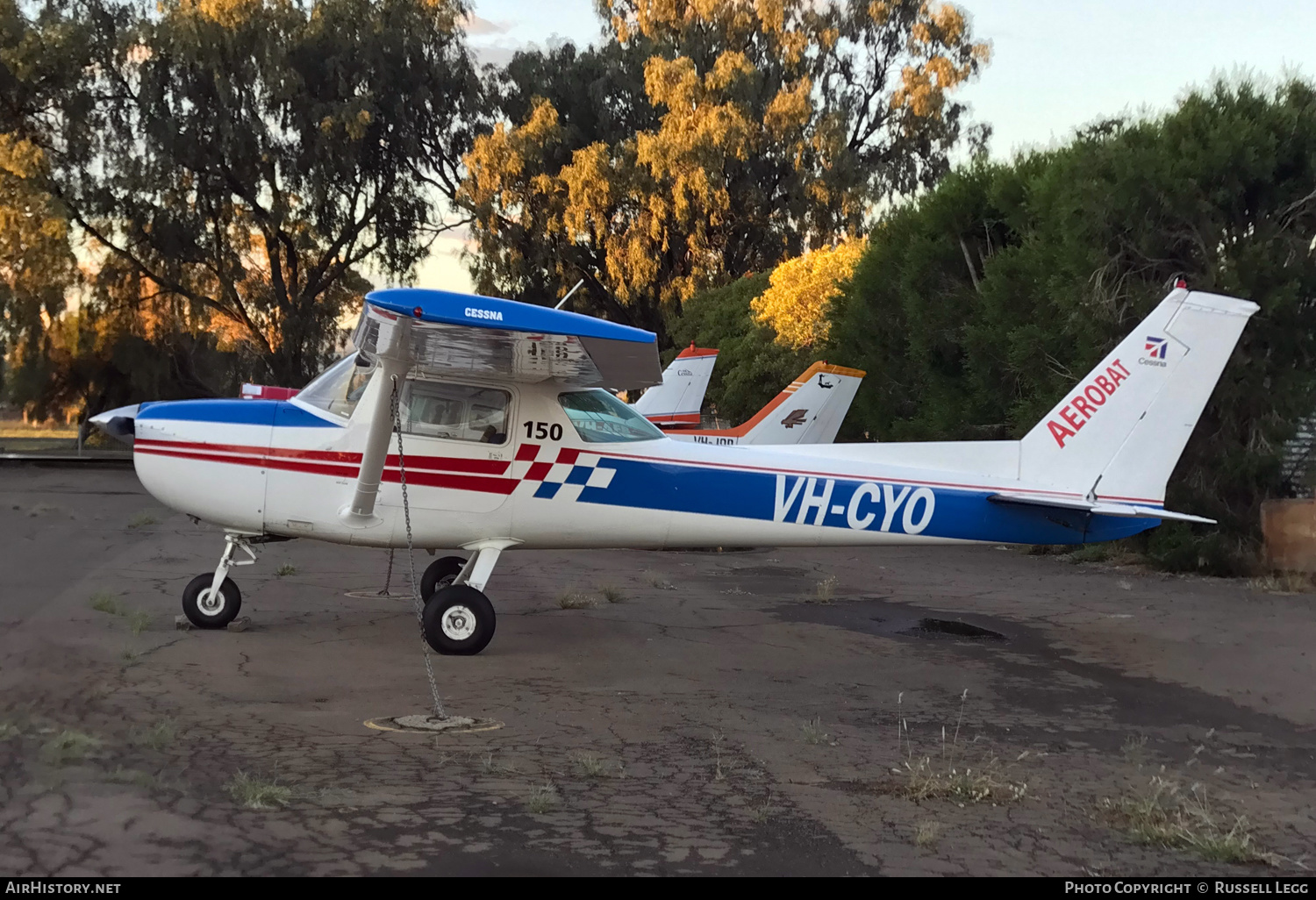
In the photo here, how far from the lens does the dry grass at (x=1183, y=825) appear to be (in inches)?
168

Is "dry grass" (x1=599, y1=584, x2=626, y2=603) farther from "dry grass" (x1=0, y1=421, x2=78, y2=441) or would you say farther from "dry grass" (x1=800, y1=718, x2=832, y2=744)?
"dry grass" (x1=0, y1=421, x2=78, y2=441)

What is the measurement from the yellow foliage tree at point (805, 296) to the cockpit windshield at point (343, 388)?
19174 millimetres

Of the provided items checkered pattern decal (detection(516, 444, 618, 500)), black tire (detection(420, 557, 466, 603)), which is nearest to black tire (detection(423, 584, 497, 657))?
checkered pattern decal (detection(516, 444, 618, 500))

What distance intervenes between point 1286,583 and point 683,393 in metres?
13.2

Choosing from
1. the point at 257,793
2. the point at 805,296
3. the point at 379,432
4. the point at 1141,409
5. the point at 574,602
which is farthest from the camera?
the point at 805,296

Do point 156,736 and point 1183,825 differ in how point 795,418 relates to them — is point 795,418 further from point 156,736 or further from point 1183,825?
point 1183,825

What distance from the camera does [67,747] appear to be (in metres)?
5.22

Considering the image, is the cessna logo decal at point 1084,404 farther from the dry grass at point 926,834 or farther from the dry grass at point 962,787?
the dry grass at point 926,834

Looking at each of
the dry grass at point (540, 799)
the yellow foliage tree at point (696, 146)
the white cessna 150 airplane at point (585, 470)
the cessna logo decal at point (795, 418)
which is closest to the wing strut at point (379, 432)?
the white cessna 150 airplane at point (585, 470)

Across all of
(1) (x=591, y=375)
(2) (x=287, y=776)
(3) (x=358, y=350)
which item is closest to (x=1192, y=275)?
(1) (x=591, y=375)

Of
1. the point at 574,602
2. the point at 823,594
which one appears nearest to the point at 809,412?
the point at 823,594

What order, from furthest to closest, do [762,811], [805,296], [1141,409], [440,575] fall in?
[805,296], [440,575], [1141,409], [762,811]

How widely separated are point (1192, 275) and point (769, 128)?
2661 centimetres

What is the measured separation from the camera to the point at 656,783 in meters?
5.15
